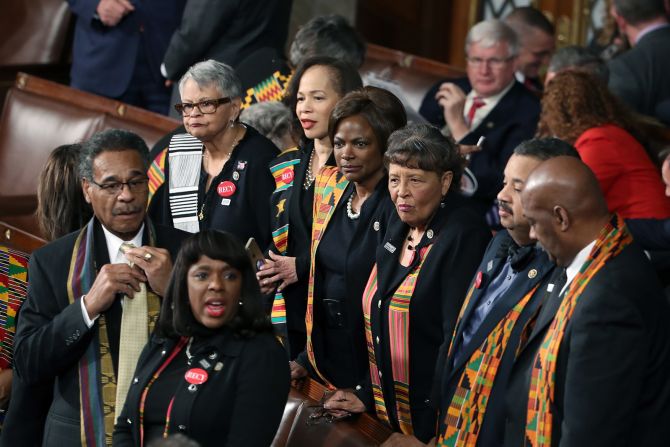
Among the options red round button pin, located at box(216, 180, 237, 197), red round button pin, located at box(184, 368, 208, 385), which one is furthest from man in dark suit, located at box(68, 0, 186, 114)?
red round button pin, located at box(184, 368, 208, 385)

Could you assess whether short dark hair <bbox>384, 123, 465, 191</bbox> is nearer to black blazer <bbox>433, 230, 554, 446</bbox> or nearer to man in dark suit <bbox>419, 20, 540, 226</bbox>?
black blazer <bbox>433, 230, 554, 446</bbox>

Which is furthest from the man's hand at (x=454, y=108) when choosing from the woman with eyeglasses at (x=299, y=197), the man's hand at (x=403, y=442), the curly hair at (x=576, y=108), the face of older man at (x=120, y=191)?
the face of older man at (x=120, y=191)

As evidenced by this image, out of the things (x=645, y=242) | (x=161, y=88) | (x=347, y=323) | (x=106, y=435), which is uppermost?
(x=161, y=88)

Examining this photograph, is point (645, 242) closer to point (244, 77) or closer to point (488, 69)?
point (488, 69)

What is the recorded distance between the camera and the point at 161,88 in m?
6.95

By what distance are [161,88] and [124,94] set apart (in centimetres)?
19

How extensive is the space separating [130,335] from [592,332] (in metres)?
1.34

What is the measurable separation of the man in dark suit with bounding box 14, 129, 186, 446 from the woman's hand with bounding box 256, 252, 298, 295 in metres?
0.67

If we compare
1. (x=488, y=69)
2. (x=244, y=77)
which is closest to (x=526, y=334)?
(x=488, y=69)

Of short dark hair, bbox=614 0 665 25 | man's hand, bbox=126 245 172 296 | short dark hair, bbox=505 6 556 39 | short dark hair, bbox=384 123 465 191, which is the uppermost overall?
short dark hair, bbox=614 0 665 25

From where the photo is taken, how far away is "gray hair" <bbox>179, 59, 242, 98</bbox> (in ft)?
15.7

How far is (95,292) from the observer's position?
3732 millimetres

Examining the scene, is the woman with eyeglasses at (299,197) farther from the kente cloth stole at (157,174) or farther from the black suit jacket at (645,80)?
the black suit jacket at (645,80)

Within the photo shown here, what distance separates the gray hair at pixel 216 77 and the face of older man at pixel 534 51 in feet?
7.29
